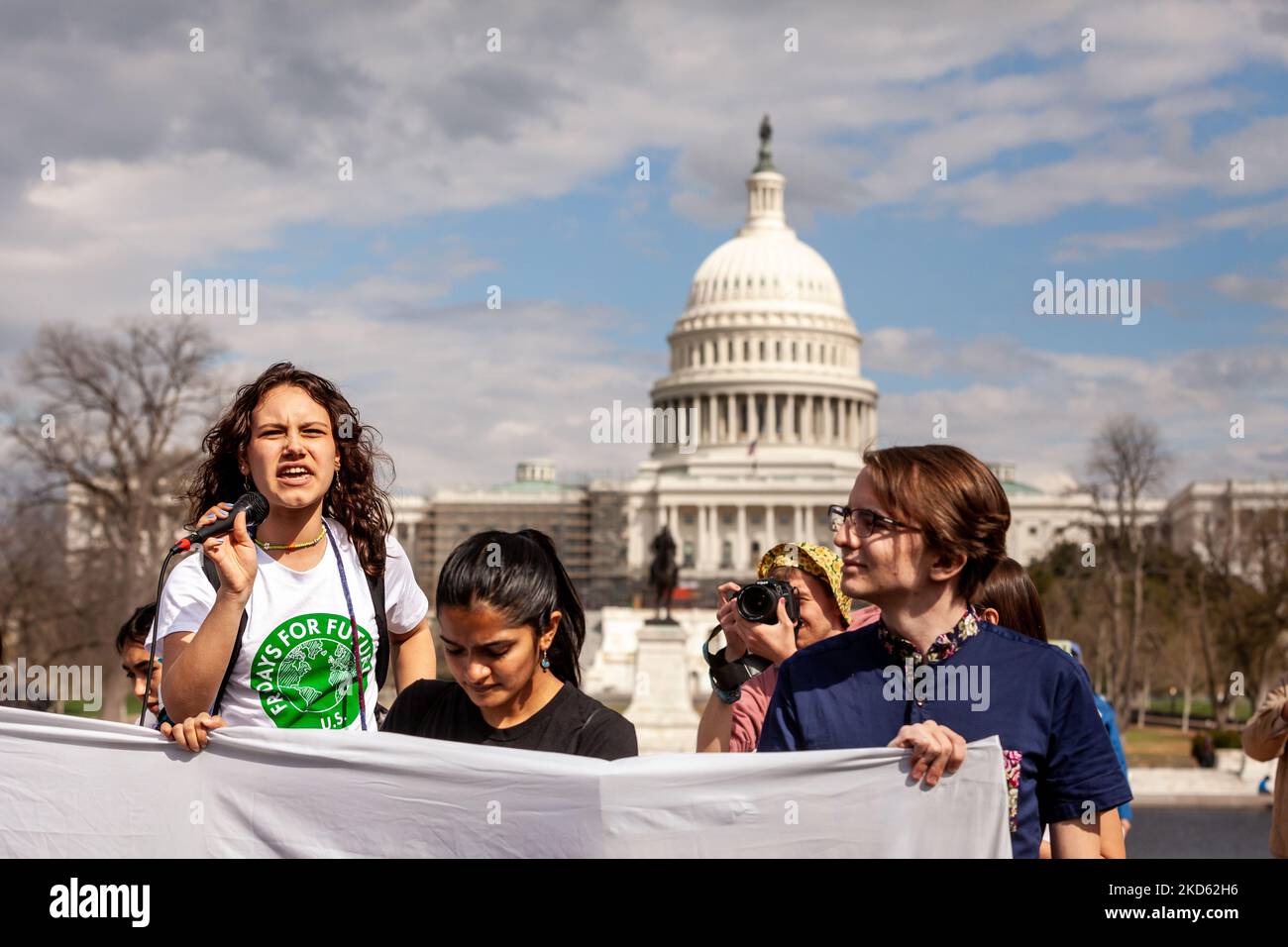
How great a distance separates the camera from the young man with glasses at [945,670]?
4090 millimetres

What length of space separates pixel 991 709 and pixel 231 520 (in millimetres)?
1947

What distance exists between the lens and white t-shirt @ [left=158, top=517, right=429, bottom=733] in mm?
4938

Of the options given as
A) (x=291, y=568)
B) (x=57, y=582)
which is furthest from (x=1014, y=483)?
Answer: (x=291, y=568)

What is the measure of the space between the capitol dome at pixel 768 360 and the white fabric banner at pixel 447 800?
344 feet

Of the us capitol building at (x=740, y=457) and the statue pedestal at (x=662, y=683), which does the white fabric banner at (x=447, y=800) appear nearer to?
the statue pedestal at (x=662, y=683)

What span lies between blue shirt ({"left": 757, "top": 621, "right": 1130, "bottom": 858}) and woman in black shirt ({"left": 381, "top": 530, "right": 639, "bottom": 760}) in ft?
1.78

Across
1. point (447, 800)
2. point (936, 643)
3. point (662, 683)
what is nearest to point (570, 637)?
point (447, 800)

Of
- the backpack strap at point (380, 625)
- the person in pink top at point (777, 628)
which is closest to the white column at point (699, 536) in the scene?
the person in pink top at point (777, 628)

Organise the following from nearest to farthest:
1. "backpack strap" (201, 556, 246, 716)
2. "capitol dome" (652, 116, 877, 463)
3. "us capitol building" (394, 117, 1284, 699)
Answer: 1. "backpack strap" (201, 556, 246, 716)
2. "us capitol building" (394, 117, 1284, 699)
3. "capitol dome" (652, 116, 877, 463)

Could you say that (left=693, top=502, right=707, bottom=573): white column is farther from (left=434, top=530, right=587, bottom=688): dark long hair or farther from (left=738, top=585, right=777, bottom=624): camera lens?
(left=434, top=530, right=587, bottom=688): dark long hair

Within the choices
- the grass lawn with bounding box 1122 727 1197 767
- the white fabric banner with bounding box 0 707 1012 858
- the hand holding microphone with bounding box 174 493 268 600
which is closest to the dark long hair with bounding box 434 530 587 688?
the white fabric banner with bounding box 0 707 1012 858

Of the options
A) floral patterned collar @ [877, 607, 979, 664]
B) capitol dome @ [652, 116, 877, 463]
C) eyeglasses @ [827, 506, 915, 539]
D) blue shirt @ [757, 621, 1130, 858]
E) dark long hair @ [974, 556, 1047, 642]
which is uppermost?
capitol dome @ [652, 116, 877, 463]

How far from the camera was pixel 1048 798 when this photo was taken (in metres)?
4.15
